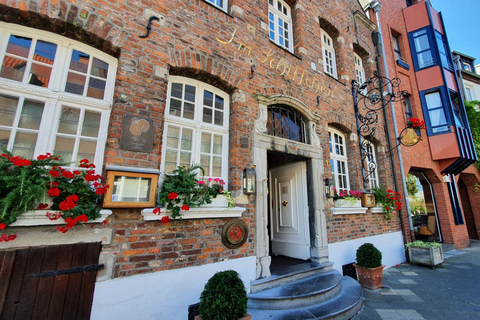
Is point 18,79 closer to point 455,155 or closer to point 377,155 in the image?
point 377,155

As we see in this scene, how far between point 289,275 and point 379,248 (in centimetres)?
364

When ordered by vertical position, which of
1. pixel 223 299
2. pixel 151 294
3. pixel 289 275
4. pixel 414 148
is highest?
pixel 414 148

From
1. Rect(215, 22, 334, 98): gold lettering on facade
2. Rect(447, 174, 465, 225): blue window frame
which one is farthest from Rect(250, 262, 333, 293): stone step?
Rect(447, 174, 465, 225): blue window frame

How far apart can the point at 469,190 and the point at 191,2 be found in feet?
45.6

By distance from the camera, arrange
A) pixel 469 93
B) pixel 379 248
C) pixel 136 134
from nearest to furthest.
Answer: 1. pixel 136 134
2. pixel 379 248
3. pixel 469 93

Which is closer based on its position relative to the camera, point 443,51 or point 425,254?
point 425,254

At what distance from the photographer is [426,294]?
13.4ft

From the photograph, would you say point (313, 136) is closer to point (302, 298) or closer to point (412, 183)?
point (302, 298)

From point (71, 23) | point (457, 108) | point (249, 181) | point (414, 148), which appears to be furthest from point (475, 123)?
point (71, 23)

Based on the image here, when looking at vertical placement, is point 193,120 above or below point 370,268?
above

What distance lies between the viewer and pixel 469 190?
33.0ft

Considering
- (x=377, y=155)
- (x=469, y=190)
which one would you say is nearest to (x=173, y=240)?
(x=377, y=155)

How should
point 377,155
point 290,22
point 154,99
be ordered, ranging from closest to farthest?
point 154,99 < point 290,22 < point 377,155

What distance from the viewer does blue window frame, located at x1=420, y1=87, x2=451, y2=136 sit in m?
8.26
